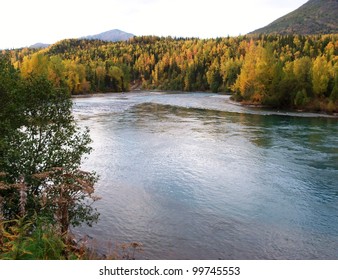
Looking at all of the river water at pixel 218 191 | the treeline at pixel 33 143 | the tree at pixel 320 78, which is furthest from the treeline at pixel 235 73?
the river water at pixel 218 191

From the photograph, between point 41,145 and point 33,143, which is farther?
point 33,143

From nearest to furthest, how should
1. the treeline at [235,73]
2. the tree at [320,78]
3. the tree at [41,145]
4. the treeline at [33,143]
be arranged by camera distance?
the treeline at [33,143] < the tree at [41,145] < the tree at [320,78] < the treeline at [235,73]

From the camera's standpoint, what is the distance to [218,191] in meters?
24.1

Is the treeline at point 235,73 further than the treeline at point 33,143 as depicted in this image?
Yes

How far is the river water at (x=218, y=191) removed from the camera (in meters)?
16.9

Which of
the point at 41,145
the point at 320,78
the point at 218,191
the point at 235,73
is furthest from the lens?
the point at 235,73

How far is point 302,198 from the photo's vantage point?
22844 mm

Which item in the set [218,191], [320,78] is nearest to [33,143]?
[218,191]

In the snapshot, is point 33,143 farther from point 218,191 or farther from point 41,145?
point 218,191

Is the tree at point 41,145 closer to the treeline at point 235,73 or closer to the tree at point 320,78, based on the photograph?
the treeline at point 235,73

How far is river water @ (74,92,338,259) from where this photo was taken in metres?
16.9

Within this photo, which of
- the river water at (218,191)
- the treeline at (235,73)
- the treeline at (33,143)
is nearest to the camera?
the treeline at (33,143)

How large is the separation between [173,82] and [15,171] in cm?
13816

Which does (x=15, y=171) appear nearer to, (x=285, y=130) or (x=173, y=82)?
(x=285, y=130)
